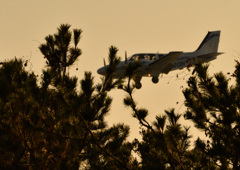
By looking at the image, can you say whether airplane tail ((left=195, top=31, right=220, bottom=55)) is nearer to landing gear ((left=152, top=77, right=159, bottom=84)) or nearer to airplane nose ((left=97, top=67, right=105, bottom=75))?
landing gear ((left=152, top=77, right=159, bottom=84))

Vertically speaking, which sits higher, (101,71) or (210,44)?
(210,44)

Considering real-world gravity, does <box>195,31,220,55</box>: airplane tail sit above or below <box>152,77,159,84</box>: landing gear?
above

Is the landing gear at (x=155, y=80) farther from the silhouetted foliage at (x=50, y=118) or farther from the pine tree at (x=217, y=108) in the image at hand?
the pine tree at (x=217, y=108)

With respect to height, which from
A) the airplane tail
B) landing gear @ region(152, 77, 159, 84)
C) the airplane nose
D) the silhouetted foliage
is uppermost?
the airplane tail

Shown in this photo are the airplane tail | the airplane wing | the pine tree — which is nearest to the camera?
the pine tree

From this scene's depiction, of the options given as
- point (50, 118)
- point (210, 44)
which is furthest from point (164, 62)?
point (50, 118)

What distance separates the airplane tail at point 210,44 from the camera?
36.9 metres

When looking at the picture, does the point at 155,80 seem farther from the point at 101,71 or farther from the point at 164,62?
the point at 101,71

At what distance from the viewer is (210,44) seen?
38094 millimetres

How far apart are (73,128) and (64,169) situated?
0.98m

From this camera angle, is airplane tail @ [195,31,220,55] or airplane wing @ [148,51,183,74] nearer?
airplane wing @ [148,51,183,74]

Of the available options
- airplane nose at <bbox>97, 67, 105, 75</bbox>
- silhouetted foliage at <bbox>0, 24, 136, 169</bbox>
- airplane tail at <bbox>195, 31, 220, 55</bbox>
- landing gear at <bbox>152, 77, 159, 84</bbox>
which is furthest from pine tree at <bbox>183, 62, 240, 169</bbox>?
airplane tail at <bbox>195, 31, 220, 55</bbox>

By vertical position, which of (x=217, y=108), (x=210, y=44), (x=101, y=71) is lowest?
(x=217, y=108)

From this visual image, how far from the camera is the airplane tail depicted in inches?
1454
